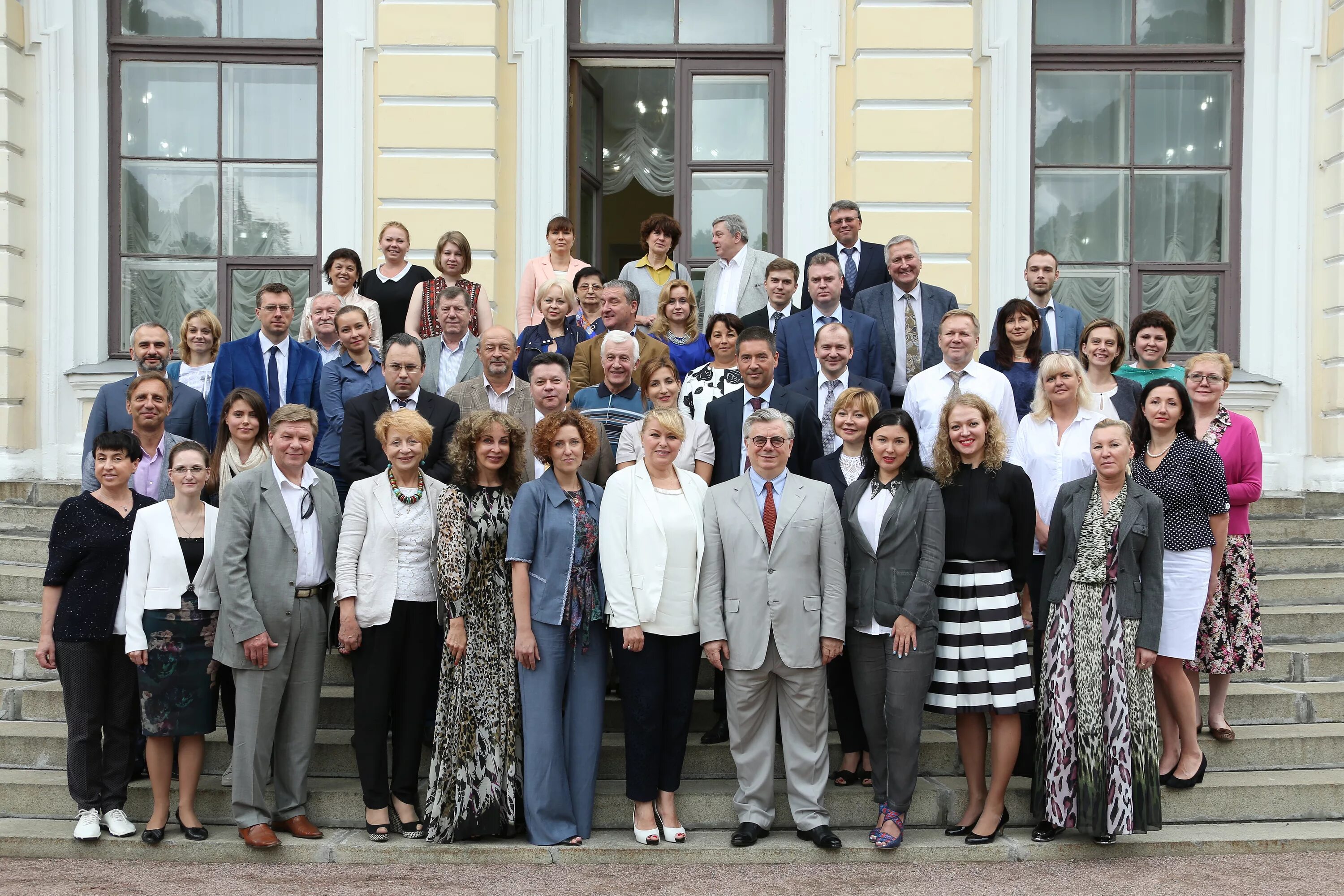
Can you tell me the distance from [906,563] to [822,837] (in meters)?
1.19

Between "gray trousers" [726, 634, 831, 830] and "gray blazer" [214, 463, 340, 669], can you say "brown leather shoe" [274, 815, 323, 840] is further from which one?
"gray trousers" [726, 634, 831, 830]

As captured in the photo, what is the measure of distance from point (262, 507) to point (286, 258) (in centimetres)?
471

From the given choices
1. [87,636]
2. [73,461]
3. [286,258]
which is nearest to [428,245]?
[286,258]

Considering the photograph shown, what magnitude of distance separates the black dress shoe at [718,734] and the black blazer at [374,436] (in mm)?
1719

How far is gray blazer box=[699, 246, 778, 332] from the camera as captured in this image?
7.70 meters

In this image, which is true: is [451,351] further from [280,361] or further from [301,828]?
[301,828]

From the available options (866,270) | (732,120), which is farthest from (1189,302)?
(732,120)

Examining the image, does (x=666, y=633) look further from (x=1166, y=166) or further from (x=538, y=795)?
(x=1166, y=166)

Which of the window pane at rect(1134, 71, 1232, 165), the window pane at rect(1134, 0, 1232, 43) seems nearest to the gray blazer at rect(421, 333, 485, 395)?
the window pane at rect(1134, 71, 1232, 165)

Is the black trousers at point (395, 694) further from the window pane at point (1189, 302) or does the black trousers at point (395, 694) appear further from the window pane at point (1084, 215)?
the window pane at point (1189, 302)

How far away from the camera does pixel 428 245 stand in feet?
28.7

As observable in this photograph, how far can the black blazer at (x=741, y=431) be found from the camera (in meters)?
5.93

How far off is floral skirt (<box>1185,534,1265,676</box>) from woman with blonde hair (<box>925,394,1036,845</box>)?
1130 millimetres

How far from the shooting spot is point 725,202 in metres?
9.52
